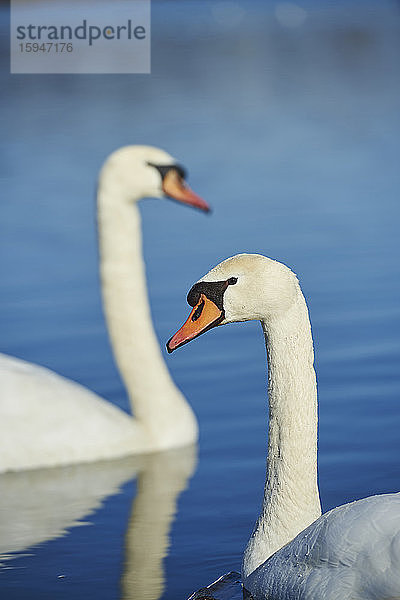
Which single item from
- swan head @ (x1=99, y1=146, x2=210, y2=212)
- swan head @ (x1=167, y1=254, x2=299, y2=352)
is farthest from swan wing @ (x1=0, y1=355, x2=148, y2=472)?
swan head @ (x1=167, y1=254, x2=299, y2=352)

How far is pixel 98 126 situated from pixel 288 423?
15.3 metres

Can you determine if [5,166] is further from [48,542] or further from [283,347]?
[283,347]

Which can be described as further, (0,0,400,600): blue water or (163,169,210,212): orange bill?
(163,169,210,212): orange bill

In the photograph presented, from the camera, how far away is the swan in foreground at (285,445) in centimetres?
418

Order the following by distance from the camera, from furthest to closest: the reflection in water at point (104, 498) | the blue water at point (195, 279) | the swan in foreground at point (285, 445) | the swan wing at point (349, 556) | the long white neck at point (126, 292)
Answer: the long white neck at point (126, 292) < the blue water at point (195, 279) < the reflection in water at point (104, 498) < the swan in foreground at point (285, 445) < the swan wing at point (349, 556)

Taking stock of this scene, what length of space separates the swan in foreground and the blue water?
0.62 m

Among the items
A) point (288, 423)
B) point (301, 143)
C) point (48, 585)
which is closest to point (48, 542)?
point (48, 585)

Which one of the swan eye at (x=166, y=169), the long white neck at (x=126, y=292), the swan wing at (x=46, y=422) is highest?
the swan eye at (x=166, y=169)

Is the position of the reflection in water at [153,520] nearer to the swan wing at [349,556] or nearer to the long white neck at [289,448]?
the long white neck at [289,448]

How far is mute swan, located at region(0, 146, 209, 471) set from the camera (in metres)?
6.99

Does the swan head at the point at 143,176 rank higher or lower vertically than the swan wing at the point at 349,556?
higher

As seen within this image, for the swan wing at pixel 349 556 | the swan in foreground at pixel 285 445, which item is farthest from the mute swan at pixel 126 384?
the swan wing at pixel 349 556

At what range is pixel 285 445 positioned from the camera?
15.9ft

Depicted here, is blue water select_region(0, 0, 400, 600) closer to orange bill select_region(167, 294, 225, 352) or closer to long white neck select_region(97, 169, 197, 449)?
long white neck select_region(97, 169, 197, 449)
